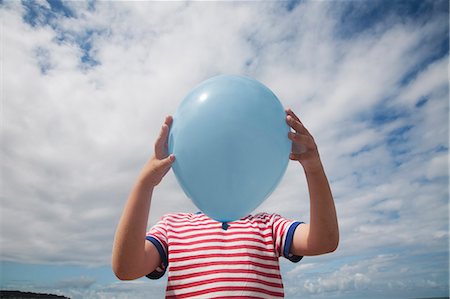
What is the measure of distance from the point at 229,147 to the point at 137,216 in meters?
0.72

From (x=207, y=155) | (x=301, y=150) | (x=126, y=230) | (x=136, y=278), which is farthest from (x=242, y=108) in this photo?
(x=136, y=278)

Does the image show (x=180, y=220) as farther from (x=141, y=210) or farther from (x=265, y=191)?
(x=265, y=191)

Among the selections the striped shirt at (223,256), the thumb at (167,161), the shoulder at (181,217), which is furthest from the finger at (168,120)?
the shoulder at (181,217)

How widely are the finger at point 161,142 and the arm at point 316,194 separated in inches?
31.2

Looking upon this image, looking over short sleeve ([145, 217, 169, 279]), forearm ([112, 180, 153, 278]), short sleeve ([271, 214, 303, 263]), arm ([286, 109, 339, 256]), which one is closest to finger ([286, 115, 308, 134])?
arm ([286, 109, 339, 256])

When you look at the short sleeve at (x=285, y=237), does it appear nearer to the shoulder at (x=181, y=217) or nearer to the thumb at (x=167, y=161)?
the shoulder at (x=181, y=217)

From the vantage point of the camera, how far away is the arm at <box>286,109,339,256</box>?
2109 millimetres

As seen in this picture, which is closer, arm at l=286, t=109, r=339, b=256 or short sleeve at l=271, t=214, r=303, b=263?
arm at l=286, t=109, r=339, b=256

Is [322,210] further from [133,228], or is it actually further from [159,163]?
[133,228]

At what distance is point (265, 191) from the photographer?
82.9 inches

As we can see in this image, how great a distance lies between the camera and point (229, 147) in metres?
1.93

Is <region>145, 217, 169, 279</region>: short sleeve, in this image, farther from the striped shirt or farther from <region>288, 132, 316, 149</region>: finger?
<region>288, 132, 316, 149</region>: finger

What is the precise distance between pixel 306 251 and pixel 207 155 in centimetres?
102

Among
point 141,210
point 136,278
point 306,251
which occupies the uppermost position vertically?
point 141,210
